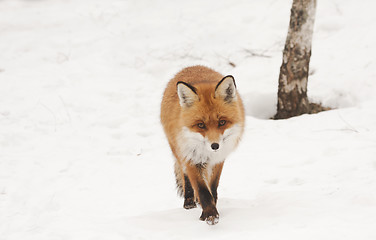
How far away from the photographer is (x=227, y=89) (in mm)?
3977

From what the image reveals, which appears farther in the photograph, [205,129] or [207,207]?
[207,207]

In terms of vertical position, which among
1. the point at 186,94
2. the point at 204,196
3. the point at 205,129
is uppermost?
the point at 186,94

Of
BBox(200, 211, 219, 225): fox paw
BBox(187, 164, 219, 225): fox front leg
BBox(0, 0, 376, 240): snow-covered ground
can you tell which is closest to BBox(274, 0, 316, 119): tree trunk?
BBox(0, 0, 376, 240): snow-covered ground

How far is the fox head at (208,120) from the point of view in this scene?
3783 mm

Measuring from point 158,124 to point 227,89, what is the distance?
382 cm

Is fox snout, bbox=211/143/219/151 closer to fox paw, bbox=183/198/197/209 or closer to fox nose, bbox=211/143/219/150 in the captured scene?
fox nose, bbox=211/143/219/150

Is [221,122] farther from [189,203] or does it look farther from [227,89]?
[189,203]

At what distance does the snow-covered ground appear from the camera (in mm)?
4020

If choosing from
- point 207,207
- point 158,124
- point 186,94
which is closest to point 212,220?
point 207,207

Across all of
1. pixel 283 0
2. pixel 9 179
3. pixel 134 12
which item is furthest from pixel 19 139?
pixel 283 0

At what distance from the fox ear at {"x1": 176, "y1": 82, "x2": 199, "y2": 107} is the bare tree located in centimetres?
370

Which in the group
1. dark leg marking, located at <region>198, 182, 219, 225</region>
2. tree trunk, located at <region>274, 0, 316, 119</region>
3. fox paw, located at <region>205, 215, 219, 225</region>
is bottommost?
fox paw, located at <region>205, 215, 219, 225</region>

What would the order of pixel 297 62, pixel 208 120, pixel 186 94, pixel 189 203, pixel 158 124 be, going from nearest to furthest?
pixel 208 120 → pixel 186 94 → pixel 189 203 → pixel 297 62 → pixel 158 124

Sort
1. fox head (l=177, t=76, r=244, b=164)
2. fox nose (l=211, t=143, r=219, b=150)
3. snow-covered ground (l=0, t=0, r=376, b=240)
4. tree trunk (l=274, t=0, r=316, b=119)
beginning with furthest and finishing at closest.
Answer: tree trunk (l=274, t=0, r=316, b=119), snow-covered ground (l=0, t=0, r=376, b=240), fox head (l=177, t=76, r=244, b=164), fox nose (l=211, t=143, r=219, b=150)
